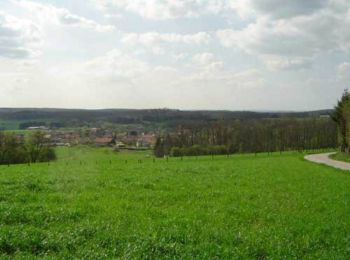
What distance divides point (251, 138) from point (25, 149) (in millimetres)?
68509

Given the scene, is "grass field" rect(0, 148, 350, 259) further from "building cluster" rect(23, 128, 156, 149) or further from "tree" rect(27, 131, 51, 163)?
"tree" rect(27, 131, 51, 163)

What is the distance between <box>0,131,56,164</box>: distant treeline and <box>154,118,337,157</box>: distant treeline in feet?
132

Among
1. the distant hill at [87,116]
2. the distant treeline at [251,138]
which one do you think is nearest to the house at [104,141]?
the distant hill at [87,116]

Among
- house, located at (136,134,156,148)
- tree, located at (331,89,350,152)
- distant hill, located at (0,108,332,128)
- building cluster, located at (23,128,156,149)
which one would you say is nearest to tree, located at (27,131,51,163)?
building cluster, located at (23,128,156,149)

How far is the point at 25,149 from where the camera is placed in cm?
8975

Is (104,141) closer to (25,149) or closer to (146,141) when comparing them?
(25,149)

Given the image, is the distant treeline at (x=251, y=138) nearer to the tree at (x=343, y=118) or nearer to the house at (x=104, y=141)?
the house at (x=104, y=141)

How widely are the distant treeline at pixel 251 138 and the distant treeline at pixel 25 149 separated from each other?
4009 cm

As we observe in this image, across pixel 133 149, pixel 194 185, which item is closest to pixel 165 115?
pixel 133 149

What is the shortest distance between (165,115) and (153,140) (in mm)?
60910

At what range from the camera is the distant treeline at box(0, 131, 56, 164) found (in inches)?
3430

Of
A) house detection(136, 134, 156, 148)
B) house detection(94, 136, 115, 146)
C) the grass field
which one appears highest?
the grass field

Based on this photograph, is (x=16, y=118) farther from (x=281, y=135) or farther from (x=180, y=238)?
(x=180, y=238)

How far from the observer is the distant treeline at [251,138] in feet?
418
